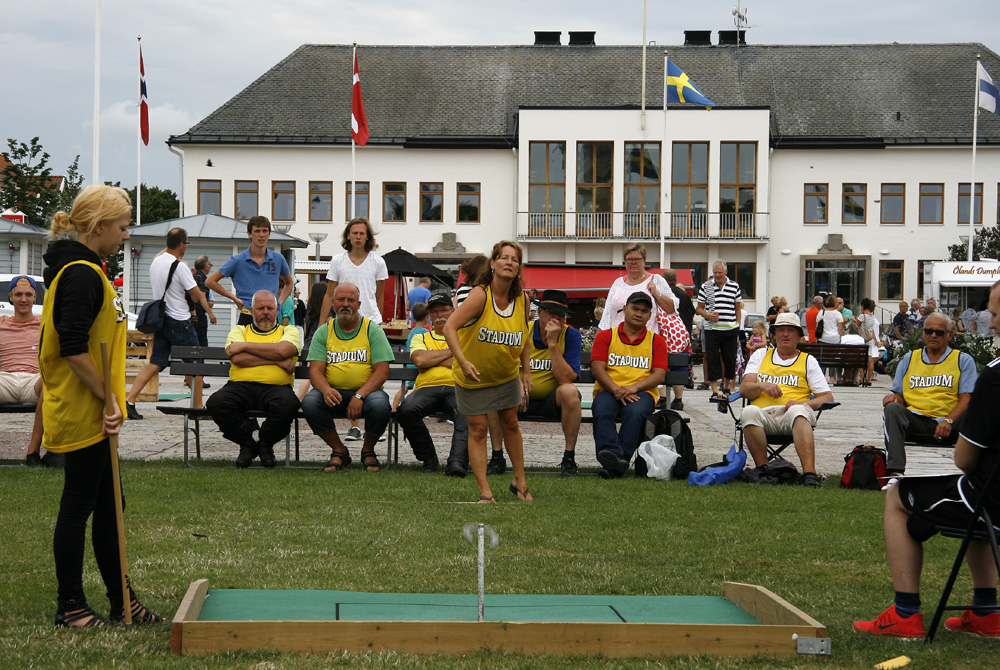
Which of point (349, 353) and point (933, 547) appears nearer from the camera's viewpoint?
point (933, 547)

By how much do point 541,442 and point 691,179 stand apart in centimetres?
3409

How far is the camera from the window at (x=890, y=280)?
45.2 m

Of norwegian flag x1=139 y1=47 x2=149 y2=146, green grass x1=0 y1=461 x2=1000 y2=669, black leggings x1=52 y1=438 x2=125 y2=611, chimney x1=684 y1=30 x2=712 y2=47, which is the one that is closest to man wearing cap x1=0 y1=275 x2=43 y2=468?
green grass x1=0 y1=461 x2=1000 y2=669

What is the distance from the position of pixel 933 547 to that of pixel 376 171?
134 feet

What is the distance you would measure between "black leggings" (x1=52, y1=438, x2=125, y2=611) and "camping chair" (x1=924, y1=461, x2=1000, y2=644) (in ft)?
10.8

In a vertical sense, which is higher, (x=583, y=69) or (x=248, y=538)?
(x=583, y=69)

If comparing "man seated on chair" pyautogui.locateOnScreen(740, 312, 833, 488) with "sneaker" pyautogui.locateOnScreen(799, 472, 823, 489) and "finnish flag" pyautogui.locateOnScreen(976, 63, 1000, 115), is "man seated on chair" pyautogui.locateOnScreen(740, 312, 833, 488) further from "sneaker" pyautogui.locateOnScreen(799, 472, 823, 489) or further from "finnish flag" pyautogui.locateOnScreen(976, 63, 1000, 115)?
"finnish flag" pyautogui.locateOnScreen(976, 63, 1000, 115)

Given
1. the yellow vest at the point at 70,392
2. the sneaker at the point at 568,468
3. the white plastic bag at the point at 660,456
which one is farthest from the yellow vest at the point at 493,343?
the yellow vest at the point at 70,392

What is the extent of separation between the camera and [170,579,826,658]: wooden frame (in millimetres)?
4145

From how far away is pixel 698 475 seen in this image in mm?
9242

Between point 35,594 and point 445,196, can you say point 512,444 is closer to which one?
point 35,594

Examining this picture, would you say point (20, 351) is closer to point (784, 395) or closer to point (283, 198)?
point (784, 395)

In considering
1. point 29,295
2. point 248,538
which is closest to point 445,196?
point 29,295

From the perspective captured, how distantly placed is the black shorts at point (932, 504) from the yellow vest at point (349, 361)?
592 centimetres
